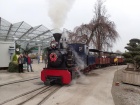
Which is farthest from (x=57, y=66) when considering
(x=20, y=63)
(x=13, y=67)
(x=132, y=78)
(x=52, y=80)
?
(x=13, y=67)

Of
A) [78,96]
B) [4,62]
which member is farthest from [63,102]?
[4,62]

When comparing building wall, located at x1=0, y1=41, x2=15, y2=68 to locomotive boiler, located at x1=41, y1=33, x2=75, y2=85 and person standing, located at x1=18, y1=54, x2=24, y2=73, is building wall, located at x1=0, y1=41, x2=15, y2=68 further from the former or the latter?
locomotive boiler, located at x1=41, y1=33, x2=75, y2=85

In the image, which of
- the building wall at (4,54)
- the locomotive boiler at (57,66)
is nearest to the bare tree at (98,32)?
the building wall at (4,54)

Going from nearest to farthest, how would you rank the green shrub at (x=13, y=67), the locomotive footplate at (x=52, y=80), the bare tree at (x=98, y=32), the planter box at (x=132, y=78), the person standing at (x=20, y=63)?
the locomotive footplate at (x=52, y=80) → the planter box at (x=132, y=78) → the person standing at (x=20, y=63) → the green shrub at (x=13, y=67) → the bare tree at (x=98, y=32)

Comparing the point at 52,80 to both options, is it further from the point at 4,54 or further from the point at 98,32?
the point at 98,32

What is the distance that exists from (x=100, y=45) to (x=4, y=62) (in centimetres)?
1828

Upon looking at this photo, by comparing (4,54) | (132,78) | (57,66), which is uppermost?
(4,54)

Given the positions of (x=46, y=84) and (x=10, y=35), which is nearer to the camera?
(x=46, y=84)

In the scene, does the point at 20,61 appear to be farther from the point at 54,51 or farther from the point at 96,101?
the point at 96,101

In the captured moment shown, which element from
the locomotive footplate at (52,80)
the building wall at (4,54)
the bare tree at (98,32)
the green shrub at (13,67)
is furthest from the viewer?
the bare tree at (98,32)

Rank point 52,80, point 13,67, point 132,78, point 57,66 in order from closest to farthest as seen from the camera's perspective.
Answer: point 52,80 → point 57,66 → point 132,78 → point 13,67

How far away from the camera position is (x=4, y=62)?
81.2ft

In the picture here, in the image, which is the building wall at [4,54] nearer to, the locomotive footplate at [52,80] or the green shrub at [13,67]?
the green shrub at [13,67]

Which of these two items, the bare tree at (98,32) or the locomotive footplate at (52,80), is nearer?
the locomotive footplate at (52,80)
